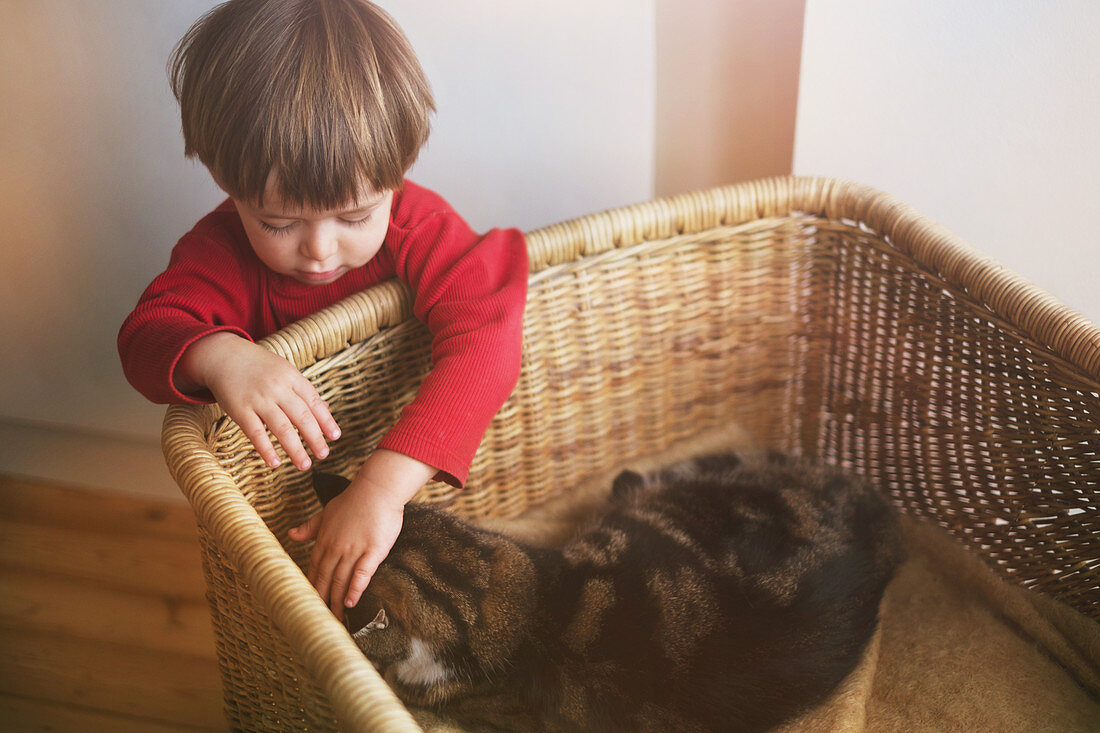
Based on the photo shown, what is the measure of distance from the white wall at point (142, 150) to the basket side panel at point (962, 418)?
16.8 inches

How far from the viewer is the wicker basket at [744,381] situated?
0.86 meters

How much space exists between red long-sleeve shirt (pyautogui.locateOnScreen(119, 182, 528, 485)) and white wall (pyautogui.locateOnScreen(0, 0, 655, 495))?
0.93 ft

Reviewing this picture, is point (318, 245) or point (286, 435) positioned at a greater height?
point (318, 245)

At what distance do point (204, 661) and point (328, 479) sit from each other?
539 millimetres

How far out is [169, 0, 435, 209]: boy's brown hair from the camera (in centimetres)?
77

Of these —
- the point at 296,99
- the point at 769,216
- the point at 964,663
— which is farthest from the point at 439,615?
the point at 769,216

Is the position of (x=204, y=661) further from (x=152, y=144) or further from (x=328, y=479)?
(x=152, y=144)

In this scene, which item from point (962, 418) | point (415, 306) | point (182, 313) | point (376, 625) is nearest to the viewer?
point (376, 625)

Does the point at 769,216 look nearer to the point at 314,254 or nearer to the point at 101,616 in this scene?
the point at 314,254

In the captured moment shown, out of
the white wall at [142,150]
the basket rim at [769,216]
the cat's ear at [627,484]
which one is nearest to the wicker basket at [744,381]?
the basket rim at [769,216]

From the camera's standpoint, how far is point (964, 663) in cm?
99

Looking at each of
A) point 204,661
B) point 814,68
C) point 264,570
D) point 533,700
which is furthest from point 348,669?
point 814,68

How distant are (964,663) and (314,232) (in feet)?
2.97

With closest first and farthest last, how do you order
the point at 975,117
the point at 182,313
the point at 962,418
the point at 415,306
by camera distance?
1. the point at 182,313
2. the point at 415,306
3. the point at 962,418
4. the point at 975,117
